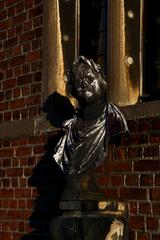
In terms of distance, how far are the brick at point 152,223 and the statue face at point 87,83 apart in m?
0.99

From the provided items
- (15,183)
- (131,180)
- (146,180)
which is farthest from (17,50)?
(146,180)

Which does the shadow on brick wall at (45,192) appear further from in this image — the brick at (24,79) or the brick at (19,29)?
the brick at (19,29)

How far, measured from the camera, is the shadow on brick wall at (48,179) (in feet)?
18.8

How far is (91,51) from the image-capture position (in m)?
5.82

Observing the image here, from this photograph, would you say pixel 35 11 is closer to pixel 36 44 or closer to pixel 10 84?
pixel 36 44

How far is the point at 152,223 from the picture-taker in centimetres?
478

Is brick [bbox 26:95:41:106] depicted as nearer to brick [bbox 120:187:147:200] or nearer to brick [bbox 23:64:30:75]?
brick [bbox 23:64:30:75]

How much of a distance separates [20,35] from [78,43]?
792 mm

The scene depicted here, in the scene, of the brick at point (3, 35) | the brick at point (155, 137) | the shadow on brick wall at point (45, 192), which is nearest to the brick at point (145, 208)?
the brick at point (155, 137)

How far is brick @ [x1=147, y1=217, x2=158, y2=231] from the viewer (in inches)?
187

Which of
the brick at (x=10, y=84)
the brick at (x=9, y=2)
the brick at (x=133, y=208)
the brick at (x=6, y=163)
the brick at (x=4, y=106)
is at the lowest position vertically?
the brick at (x=133, y=208)

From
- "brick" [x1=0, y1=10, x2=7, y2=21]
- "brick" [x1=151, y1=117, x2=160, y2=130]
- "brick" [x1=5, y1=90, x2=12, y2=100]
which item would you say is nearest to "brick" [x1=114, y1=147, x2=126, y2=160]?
"brick" [x1=151, y1=117, x2=160, y2=130]

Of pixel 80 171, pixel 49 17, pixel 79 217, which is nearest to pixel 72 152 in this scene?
pixel 80 171

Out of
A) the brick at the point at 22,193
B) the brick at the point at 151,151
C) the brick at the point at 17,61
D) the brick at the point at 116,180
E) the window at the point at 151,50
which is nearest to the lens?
the brick at the point at 151,151
